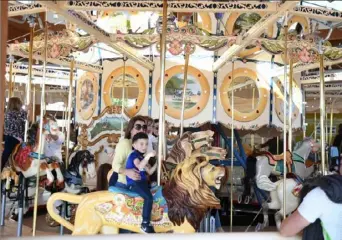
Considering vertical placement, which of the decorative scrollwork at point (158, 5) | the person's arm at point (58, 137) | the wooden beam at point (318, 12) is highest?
the wooden beam at point (318, 12)

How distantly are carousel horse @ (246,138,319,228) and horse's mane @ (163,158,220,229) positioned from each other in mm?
1870

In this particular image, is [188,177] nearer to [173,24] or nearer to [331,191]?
[331,191]

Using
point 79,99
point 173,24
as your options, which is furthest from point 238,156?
point 79,99

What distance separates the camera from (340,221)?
210 cm

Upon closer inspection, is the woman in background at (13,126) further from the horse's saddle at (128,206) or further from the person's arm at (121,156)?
the horse's saddle at (128,206)

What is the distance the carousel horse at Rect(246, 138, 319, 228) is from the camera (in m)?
4.75

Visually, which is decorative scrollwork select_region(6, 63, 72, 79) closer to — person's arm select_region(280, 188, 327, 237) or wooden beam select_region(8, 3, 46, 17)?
wooden beam select_region(8, 3, 46, 17)

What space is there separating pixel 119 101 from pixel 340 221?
5.45 metres

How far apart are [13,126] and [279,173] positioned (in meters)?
3.13

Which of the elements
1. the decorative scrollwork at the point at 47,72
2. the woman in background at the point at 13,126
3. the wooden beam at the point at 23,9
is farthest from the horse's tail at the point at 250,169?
the decorative scrollwork at the point at 47,72

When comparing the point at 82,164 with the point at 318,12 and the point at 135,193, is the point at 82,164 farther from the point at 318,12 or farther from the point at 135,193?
the point at 318,12

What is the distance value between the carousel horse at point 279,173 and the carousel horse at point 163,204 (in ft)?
6.20

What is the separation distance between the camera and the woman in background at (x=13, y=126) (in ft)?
15.0

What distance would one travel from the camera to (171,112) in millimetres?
6902
